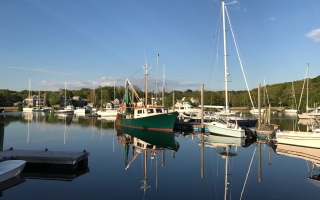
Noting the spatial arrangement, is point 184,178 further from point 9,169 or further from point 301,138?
point 301,138

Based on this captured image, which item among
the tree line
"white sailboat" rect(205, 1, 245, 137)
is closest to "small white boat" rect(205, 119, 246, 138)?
"white sailboat" rect(205, 1, 245, 137)

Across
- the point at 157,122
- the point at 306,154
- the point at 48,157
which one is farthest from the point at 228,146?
the point at 48,157

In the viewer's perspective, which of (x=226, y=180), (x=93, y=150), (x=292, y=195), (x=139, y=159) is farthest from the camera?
(x=93, y=150)

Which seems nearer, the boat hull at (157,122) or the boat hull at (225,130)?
the boat hull at (225,130)

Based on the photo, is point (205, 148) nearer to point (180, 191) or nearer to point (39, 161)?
point (180, 191)

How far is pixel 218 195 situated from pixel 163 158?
7565 millimetres

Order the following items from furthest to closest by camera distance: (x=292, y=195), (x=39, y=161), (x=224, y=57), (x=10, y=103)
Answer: (x=10, y=103) < (x=224, y=57) < (x=39, y=161) < (x=292, y=195)

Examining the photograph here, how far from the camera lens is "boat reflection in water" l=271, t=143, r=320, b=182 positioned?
1417 centimetres

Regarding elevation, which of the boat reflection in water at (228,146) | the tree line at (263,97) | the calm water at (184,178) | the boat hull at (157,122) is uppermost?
the tree line at (263,97)

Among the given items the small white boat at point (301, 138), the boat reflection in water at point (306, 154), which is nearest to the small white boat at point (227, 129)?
the small white boat at point (301, 138)

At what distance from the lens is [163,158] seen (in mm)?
18062

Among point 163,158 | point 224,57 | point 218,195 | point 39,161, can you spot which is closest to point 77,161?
point 39,161

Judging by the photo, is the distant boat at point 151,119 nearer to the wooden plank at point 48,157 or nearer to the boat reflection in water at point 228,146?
the boat reflection in water at point 228,146

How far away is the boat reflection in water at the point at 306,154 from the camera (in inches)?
558
